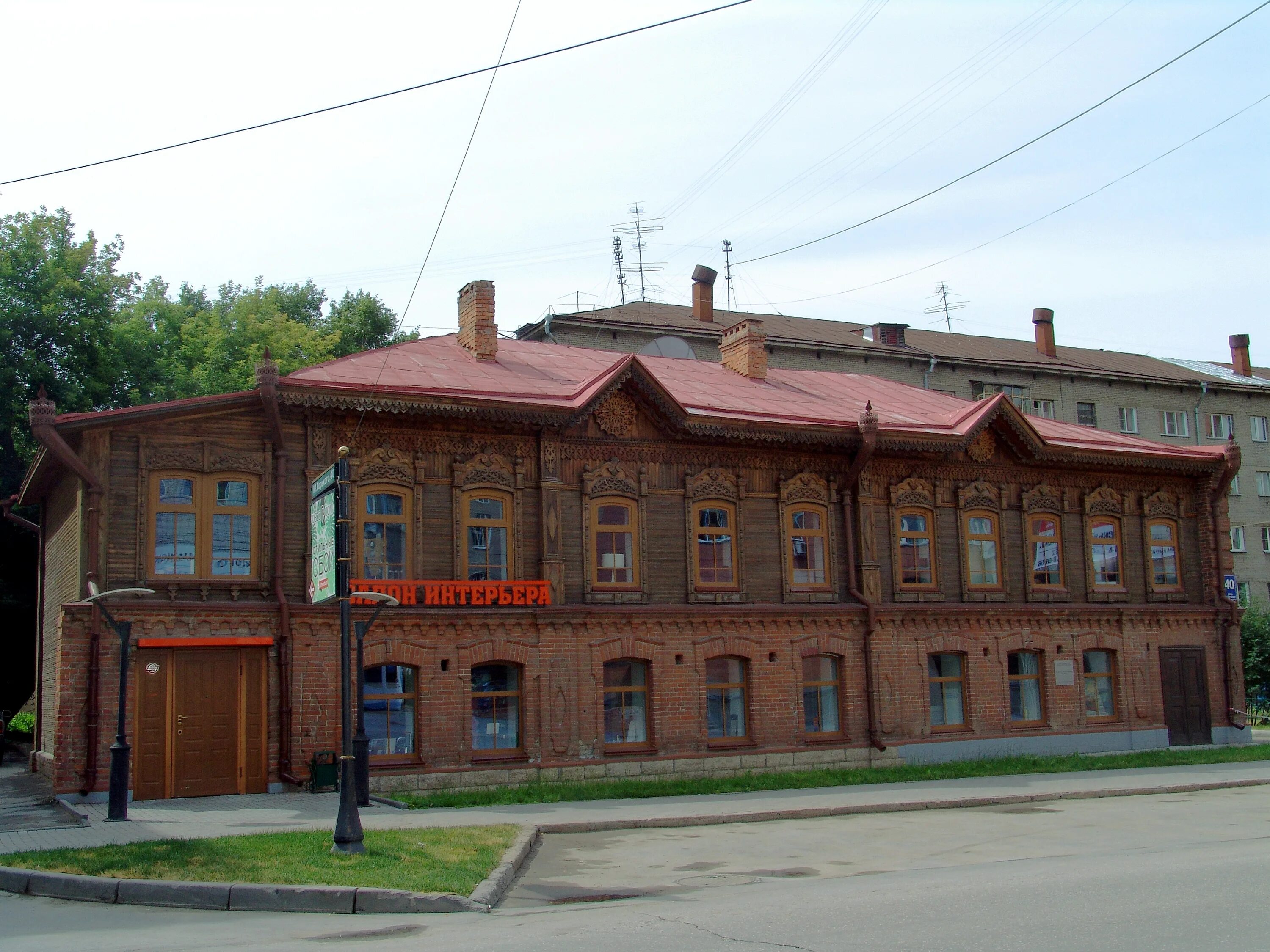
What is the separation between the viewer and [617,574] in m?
22.2

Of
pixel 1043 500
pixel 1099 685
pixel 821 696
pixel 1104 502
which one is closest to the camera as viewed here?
pixel 821 696

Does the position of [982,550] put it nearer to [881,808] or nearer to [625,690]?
[625,690]

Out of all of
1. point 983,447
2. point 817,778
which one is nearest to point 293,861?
point 817,778

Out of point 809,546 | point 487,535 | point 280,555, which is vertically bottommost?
point 280,555

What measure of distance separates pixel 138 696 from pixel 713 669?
1022 centimetres

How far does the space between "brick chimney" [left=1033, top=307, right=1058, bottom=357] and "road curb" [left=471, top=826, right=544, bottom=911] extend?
1712 inches

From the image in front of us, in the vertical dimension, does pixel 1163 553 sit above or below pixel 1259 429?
below

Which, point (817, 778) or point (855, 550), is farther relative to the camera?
point (855, 550)

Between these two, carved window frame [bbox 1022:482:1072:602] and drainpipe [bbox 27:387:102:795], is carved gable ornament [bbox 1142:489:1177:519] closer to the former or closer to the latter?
carved window frame [bbox 1022:482:1072:602]

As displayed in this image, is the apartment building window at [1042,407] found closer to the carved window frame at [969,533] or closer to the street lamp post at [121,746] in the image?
the carved window frame at [969,533]

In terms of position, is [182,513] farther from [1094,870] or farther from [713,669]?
[1094,870]

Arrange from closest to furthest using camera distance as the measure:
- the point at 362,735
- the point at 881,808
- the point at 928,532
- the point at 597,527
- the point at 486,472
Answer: the point at 362,735 → the point at 881,808 → the point at 486,472 → the point at 597,527 → the point at 928,532

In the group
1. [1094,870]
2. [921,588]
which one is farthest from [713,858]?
[921,588]

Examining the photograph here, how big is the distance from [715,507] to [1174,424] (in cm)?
3711
